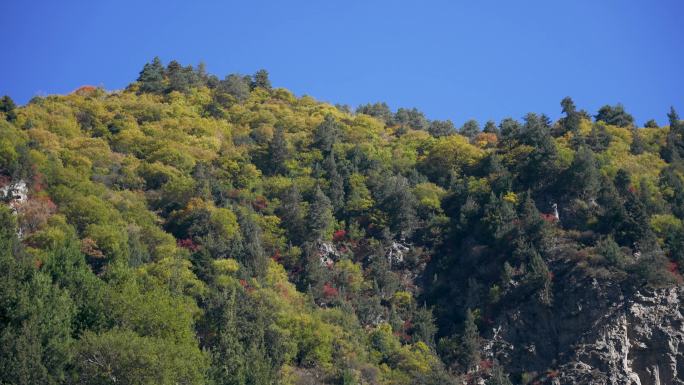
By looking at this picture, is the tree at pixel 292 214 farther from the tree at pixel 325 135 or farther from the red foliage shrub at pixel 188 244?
the tree at pixel 325 135

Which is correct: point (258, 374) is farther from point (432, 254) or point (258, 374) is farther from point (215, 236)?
point (432, 254)

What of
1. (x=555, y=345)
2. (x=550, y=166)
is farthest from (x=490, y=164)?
(x=555, y=345)

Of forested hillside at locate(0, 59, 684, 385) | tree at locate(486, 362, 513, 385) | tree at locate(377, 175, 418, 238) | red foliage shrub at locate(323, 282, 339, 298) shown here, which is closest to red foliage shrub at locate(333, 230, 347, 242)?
forested hillside at locate(0, 59, 684, 385)

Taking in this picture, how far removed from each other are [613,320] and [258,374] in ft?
65.9

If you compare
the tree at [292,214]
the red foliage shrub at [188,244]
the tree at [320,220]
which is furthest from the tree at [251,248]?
the tree at [320,220]

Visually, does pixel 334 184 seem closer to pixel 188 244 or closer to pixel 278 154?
pixel 278 154

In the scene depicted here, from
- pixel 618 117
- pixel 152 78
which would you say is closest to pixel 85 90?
pixel 152 78

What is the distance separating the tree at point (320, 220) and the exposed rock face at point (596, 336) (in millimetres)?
13927

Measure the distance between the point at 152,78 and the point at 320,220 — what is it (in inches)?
1450

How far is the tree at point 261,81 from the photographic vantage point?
99500 mm

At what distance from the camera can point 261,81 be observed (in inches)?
3932

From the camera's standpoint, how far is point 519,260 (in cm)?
5819

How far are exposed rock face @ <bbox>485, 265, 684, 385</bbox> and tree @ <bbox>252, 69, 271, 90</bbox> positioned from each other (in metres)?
50.9

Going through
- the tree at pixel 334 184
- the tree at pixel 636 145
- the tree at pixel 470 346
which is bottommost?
the tree at pixel 470 346
